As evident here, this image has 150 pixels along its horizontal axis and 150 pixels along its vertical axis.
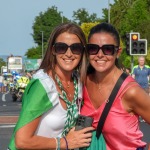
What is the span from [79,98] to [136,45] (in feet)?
77.0

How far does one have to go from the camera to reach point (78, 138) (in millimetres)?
4395

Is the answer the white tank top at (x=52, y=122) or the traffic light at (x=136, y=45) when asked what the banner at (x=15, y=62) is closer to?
the traffic light at (x=136, y=45)

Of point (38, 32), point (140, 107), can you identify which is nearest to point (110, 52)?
point (140, 107)

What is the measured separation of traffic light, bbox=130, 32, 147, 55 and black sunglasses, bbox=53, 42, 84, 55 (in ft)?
75.6

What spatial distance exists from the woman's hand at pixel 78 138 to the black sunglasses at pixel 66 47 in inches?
19.4

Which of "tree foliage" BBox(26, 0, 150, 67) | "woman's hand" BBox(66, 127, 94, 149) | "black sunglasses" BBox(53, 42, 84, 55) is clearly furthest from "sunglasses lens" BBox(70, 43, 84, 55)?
"tree foliage" BBox(26, 0, 150, 67)

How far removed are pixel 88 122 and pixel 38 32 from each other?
118 metres

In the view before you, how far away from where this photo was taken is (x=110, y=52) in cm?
459

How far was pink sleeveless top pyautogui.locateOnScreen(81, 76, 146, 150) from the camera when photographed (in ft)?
14.6

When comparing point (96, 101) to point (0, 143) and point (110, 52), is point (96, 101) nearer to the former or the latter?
point (110, 52)

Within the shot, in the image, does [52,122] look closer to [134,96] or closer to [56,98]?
[56,98]

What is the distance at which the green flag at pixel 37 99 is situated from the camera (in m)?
4.25

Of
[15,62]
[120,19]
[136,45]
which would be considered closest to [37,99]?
[136,45]

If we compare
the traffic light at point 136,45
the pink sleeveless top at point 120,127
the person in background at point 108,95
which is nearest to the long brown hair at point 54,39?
the person in background at point 108,95
